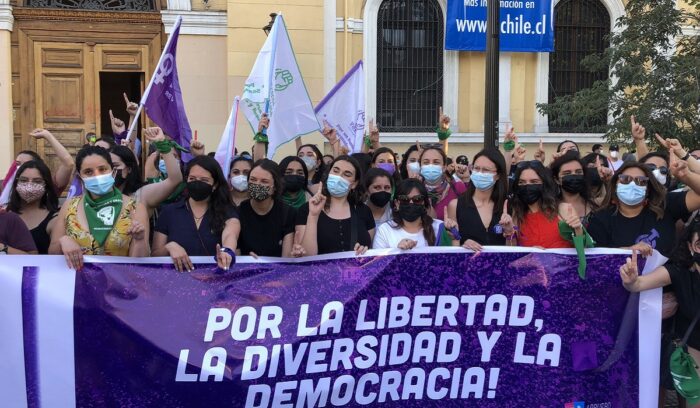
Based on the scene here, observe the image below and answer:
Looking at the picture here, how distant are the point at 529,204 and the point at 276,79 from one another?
3.81 meters

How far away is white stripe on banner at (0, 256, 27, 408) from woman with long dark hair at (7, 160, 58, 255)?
2.15 ft

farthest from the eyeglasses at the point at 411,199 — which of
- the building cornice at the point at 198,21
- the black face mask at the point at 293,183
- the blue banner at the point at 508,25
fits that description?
the blue banner at the point at 508,25

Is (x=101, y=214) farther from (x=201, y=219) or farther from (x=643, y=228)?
(x=643, y=228)

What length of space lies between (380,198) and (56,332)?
2225 mm

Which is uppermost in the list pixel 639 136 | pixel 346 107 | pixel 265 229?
pixel 346 107

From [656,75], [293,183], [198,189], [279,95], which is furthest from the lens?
[656,75]

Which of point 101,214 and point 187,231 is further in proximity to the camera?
point 187,231

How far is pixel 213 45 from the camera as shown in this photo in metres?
13.5

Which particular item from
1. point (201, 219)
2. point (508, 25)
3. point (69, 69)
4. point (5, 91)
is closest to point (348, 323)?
point (201, 219)

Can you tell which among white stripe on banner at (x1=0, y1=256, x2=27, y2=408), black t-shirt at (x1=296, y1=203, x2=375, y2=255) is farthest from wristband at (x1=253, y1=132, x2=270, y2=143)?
white stripe on banner at (x1=0, y1=256, x2=27, y2=408)

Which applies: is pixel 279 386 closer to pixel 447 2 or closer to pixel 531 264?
pixel 531 264

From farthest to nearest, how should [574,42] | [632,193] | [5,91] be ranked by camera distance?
[574,42]
[5,91]
[632,193]

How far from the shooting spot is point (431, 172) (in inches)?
231

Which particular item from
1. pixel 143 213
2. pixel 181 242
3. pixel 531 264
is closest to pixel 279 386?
pixel 181 242
